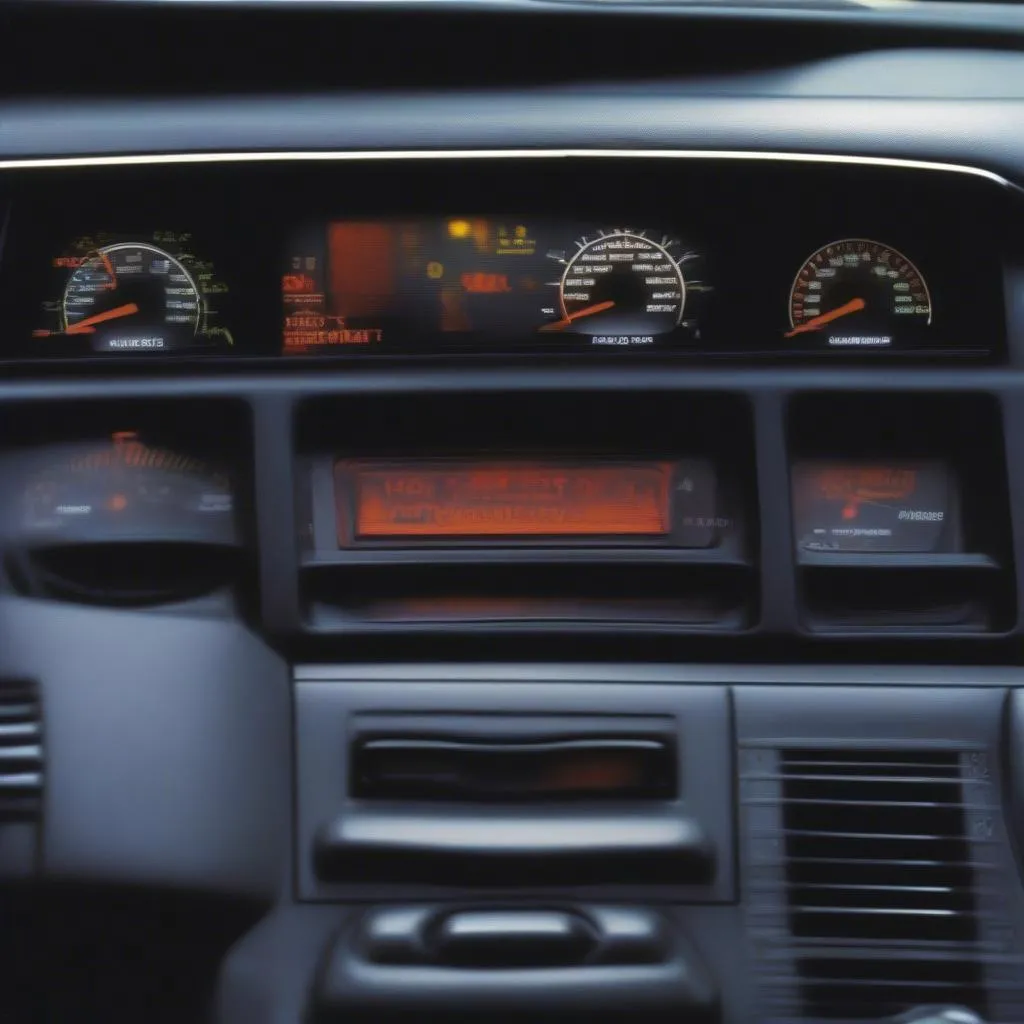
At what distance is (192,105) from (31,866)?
1216mm

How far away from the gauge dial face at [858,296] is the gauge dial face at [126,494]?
1.03 m

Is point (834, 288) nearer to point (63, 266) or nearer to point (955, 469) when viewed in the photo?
point (955, 469)

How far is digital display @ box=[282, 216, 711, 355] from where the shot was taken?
2201mm

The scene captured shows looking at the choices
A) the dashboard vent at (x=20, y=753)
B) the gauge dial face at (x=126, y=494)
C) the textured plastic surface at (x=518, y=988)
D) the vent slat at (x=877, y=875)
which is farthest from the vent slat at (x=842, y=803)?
the dashboard vent at (x=20, y=753)

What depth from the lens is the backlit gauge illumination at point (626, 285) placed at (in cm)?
222

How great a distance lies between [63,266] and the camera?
2.24 metres

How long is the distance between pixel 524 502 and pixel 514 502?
2 cm

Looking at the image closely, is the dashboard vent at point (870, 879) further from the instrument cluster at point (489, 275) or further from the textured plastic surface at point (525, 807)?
the instrument cluster at point (489, 275)

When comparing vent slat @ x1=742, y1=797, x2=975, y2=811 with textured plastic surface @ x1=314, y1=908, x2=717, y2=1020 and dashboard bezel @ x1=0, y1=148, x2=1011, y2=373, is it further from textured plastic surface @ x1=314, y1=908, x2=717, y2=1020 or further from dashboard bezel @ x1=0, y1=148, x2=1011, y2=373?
dashboard bezel @ x1=0, y1=148, x2=1011, y2=373

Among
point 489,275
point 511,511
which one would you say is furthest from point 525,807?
point 489,275

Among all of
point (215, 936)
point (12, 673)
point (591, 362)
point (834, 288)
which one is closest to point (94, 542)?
point (12, 673)

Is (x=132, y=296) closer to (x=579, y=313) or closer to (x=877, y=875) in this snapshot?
(x=579, y=313)

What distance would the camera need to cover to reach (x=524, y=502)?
84.9 inches

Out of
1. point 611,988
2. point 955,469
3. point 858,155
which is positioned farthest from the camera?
point 955,469
